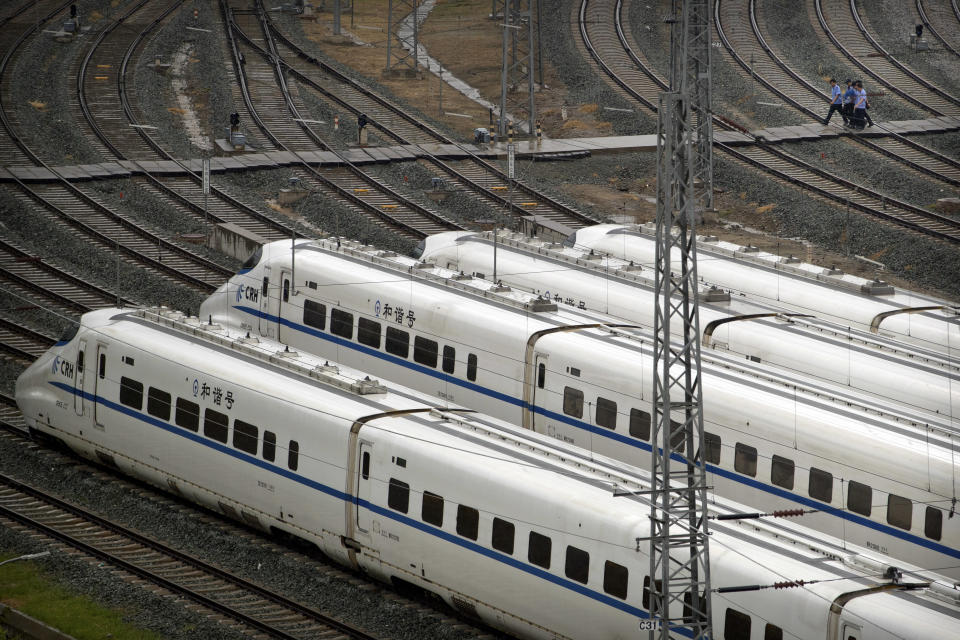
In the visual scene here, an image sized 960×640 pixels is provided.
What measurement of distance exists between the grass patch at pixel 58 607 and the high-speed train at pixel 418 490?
11.9 feet

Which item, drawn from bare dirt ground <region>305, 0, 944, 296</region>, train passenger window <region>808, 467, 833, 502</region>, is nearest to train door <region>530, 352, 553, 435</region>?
train passenger window <region>808, 467, 833, 502</region>

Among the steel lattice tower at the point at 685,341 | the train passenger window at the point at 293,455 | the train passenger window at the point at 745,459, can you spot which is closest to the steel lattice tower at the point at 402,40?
the train passenger window at the point at 293,455

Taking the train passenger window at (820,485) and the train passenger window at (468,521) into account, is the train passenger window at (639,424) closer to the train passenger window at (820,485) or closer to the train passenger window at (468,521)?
the train passenger window at (820,485)

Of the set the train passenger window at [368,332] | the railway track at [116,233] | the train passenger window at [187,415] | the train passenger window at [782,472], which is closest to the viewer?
the train passenger window at [782,472]

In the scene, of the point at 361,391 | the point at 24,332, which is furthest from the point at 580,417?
the point at 24,332

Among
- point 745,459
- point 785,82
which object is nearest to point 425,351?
point 745,459

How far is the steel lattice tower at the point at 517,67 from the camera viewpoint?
53.1m

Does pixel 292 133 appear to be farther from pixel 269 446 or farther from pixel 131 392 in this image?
pixel 269 446

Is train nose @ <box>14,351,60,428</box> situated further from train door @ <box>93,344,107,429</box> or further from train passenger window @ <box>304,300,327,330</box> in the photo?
train passenger window @ <box>304,300,327,330</box>

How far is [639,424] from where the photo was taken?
2592 cm

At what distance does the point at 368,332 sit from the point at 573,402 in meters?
6.31

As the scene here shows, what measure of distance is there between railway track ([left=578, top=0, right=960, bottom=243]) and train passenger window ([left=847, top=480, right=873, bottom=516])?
73.8ft

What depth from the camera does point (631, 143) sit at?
55188 millimetres

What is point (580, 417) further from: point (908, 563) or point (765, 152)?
point (765, 152)
